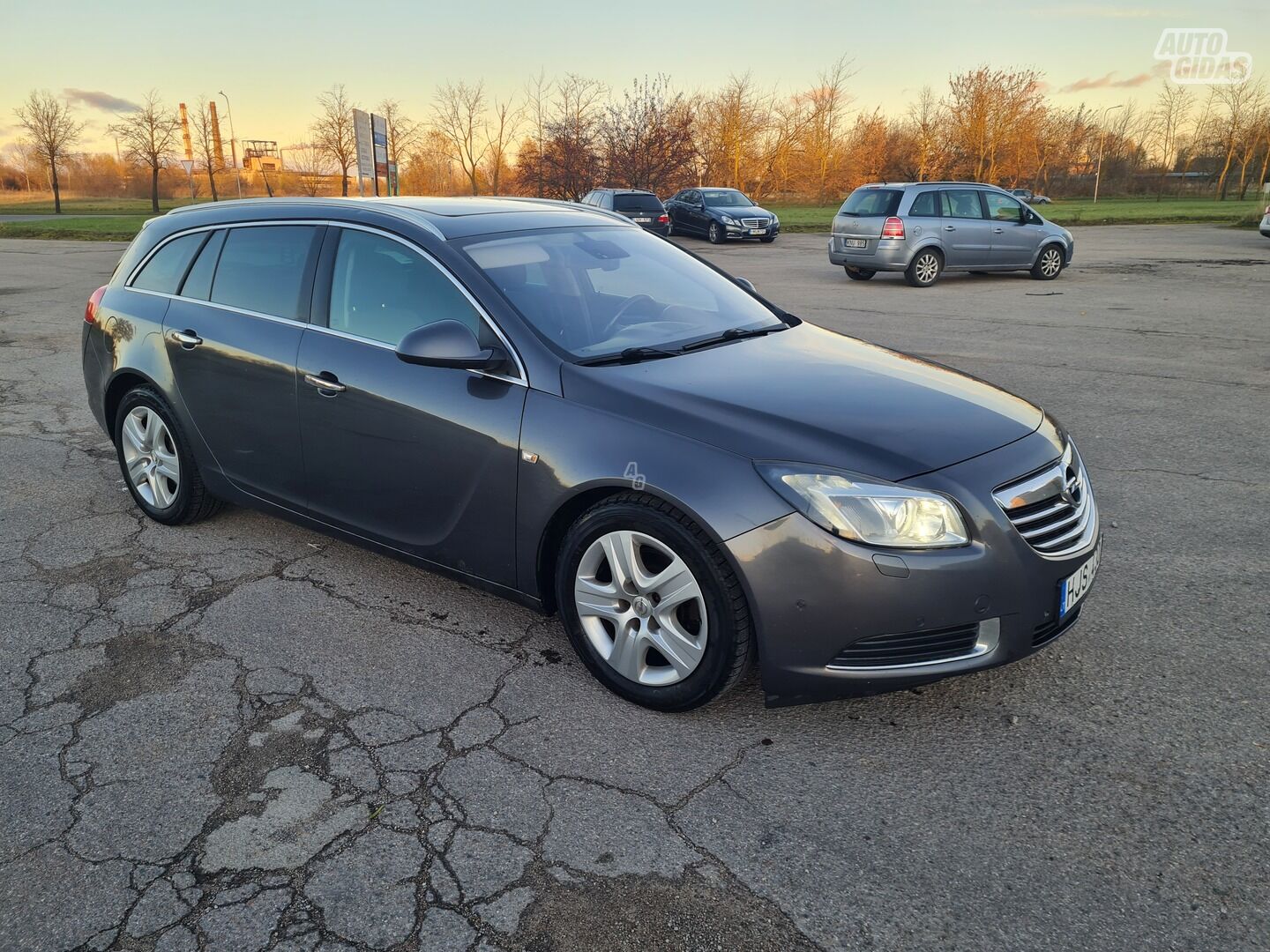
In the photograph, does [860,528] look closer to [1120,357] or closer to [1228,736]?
[1228,736]

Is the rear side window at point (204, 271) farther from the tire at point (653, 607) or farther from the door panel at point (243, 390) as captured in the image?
the tire at point (653, 607)

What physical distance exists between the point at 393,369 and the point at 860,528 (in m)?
1.88

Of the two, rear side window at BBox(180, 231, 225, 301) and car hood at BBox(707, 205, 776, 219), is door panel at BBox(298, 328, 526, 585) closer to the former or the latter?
rear side window at BBox(180, 231, 225, 301)

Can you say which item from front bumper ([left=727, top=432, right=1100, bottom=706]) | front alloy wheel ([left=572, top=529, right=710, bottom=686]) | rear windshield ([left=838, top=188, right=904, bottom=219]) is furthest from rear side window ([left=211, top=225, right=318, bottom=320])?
rear windshield ([left=838, top=188, right=904, bottom=219])

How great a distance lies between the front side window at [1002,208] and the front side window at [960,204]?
246 millimetres

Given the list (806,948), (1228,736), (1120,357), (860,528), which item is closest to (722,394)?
(860,528)

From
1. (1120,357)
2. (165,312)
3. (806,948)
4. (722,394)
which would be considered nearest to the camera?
(806,948)

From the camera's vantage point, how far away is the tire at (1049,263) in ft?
55.9

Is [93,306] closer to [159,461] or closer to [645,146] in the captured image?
[159,461]

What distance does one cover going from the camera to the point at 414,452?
11.5 feet

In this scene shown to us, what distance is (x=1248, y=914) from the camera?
7.27ft

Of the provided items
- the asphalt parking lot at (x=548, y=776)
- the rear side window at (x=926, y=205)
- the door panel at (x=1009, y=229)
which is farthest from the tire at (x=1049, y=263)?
the asphalt parking lot at (x=548, y=776)

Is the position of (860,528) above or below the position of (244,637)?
above

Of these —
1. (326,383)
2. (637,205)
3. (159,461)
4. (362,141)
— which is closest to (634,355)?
(326,383)
